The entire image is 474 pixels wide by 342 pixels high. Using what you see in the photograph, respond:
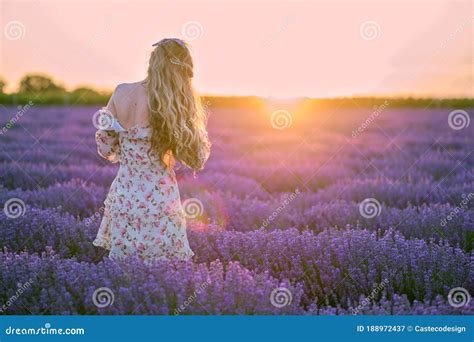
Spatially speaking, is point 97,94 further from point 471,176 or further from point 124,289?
point 124,289

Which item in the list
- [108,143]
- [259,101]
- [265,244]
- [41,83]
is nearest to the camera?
[108,143]

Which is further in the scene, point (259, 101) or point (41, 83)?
point (41, 83)

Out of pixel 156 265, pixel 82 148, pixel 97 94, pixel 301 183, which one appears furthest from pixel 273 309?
pixel 97 94

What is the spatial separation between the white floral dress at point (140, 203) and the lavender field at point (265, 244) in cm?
23

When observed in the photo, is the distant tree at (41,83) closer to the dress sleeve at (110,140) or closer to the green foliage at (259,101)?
the green foliage at (259,101)

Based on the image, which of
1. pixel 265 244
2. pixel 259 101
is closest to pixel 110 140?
pixel 265 244

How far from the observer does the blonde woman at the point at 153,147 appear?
3.37 m

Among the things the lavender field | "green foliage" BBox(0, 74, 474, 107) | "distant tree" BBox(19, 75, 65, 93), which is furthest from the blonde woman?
"distant tree" BBox(19, 75, 65, 93)

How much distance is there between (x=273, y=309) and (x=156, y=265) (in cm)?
72

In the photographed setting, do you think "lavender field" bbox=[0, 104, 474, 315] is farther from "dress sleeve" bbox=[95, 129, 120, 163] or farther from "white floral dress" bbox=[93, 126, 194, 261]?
"dress sleeve" bbox=[95, 129, 120, 163]

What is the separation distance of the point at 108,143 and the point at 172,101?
504 millimetres

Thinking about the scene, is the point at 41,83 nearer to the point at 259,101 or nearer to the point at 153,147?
the point at 259,101

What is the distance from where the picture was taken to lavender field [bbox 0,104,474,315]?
2.97 metres

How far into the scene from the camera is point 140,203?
345 centimetres
